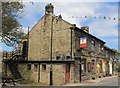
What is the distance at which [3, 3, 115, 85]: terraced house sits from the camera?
16977mm

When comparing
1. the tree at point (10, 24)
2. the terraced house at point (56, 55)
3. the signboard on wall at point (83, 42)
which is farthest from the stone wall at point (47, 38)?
the tree at point (10, 24)

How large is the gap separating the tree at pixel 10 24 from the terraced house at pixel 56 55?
344 centimetres

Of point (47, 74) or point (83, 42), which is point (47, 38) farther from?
point (47, 74)

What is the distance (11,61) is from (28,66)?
297cm

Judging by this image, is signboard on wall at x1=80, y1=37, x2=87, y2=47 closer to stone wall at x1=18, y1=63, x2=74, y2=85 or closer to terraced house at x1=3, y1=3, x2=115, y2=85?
terraced house at x1=3, y1=3, x2=115, y2=85

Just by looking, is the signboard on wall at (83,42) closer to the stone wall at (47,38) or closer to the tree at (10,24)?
the stone wall at (47,38)

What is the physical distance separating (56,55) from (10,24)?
26.2 ft

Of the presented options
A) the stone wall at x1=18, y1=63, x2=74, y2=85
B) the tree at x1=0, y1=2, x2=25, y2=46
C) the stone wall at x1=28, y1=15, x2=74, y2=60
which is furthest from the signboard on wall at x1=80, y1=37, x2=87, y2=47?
the tree at x1=0, y1=2, x2=25, y2=46

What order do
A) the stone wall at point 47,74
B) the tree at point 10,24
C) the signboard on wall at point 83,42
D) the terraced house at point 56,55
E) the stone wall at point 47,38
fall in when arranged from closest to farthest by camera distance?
1. the tree at point 10,24
2. the stone wall at point 47,74
3. the terraced house at point 56,55
4. the signboard on wall at point 83,42
5. the stone wall at point 47,38

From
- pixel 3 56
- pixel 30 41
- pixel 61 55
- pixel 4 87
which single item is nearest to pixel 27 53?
pixel 30 41

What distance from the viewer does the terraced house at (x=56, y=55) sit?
1698 cm

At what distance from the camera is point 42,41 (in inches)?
836

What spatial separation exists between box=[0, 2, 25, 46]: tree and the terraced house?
344 centimetres

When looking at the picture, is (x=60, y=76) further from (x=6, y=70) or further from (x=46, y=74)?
(x=6, y=70)
